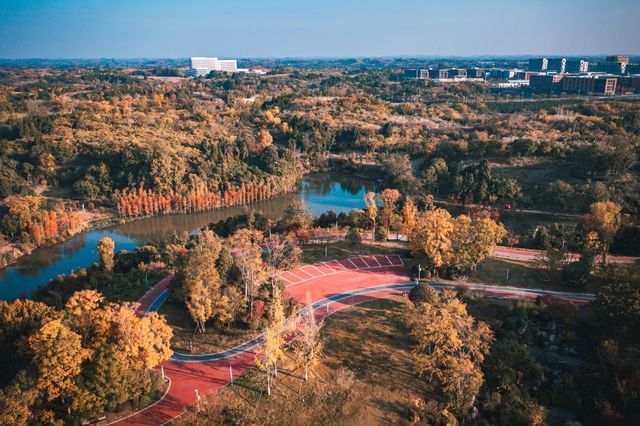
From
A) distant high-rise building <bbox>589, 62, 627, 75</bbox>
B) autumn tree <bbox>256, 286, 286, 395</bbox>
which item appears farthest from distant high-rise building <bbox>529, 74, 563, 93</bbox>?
autumn tree <bbox>256, 286, 286, 395</bbox>

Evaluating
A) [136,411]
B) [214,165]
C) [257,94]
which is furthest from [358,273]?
[257,94]

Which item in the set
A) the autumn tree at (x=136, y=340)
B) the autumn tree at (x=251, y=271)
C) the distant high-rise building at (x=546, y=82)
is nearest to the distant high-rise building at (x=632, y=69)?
the distant high-rise building at (x=546, y=82)

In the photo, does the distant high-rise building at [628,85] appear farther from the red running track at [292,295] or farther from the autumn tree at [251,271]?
the autumn tree at [251,271]

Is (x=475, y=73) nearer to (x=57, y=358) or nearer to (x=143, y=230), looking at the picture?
(x=143, y=230)

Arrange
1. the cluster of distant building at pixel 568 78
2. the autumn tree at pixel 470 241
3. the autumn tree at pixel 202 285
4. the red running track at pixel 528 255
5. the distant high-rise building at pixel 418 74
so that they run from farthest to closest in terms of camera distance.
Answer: the distant high-rise building at pixel 418 74
the cluster of distant building at pixel 568 78
the red running track at pixel 528 255
the autumn tree at pixel 470 241
the autumn tree at pixel 202 285

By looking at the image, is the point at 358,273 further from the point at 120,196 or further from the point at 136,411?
the point at 120,196

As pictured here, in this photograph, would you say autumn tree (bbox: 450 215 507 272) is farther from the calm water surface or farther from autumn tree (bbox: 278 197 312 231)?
the calm water surface
